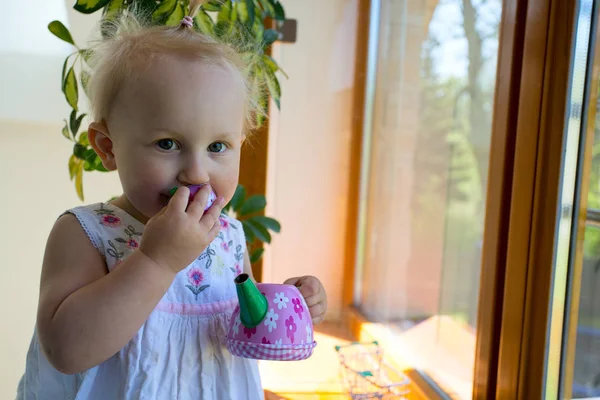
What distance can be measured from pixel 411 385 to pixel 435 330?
202mm

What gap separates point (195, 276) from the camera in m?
0.82

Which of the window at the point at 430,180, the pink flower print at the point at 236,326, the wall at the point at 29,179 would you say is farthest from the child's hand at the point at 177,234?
the wall at the point at 29,179

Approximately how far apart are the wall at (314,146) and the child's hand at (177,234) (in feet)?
4.84

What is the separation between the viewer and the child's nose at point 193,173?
709mm

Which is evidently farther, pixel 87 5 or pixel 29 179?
pixel 29 179

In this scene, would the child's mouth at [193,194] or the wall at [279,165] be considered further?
the wall at [279,165]

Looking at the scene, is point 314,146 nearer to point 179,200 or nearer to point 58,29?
point 58,29

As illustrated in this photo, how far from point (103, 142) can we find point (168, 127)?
14cm

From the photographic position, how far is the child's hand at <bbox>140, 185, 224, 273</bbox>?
650mm

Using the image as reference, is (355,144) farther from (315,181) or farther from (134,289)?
(134,289)

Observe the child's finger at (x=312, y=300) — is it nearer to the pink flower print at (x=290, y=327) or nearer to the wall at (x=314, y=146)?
the pink flower print at (x=290, y=327)

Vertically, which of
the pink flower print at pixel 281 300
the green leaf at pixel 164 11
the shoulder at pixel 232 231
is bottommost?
the pink flower print at pixel 281 300

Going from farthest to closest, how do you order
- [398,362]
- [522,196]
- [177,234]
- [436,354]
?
[398,362], [436,354], [522,196], [177,234]

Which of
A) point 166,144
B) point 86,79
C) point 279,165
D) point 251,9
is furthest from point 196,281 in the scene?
point 279,165
